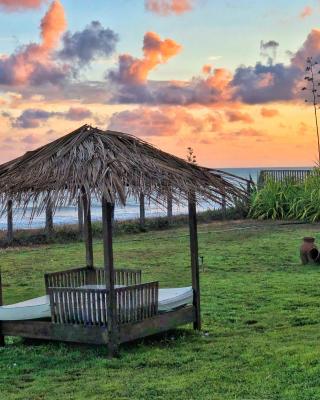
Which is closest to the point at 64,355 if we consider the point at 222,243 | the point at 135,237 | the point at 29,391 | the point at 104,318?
the point at 104,318

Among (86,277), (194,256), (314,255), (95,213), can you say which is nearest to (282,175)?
(314,255)

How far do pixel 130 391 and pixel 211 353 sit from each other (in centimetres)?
142

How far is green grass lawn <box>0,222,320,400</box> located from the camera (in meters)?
5.49

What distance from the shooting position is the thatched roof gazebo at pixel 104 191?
6.45m

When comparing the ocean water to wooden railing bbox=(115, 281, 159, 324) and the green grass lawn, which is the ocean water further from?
the green grass lawn

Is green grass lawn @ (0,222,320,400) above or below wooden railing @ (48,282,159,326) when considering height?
below

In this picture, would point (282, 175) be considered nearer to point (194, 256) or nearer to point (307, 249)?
point (307, 249)

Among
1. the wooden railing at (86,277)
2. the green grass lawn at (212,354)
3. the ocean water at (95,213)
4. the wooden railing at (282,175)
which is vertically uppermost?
the wooden railing at (282,175)

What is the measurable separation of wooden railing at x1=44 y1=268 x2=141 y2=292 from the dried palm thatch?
1.59 meters

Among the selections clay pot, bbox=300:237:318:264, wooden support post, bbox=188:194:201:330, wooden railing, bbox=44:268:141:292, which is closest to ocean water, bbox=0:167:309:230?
wooden support post, bbox=188:194:201:330

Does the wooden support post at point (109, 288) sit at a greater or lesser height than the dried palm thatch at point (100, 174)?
lesser

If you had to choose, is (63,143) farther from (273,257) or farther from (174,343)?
(273,257)

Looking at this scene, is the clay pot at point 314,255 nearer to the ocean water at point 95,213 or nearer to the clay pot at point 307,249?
the clay pot at point 307,249

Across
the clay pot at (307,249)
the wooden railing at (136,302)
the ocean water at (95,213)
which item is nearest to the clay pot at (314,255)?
the clay pot at (307,249)
